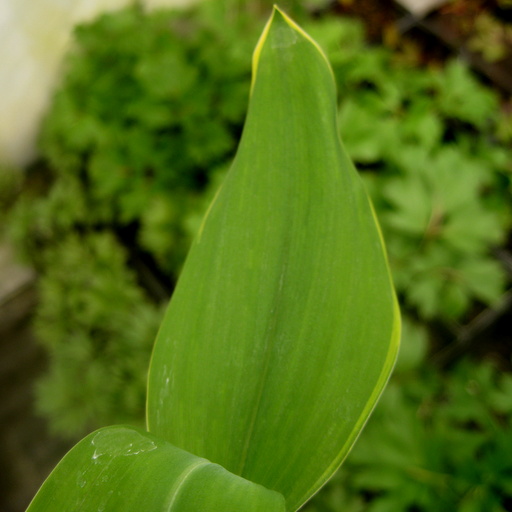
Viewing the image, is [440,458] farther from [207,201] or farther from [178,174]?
[178,174]

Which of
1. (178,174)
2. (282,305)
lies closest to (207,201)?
(178,174)

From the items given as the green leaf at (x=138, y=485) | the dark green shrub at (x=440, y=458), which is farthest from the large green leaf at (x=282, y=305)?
the dark green shrub at (x=440, y=458)

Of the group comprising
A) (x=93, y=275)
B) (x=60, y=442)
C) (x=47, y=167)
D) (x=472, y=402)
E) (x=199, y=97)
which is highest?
(x=199, y=97)

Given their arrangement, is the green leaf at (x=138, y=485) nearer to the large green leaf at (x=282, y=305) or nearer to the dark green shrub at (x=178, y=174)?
the large green leaf at (x=282, y=305)

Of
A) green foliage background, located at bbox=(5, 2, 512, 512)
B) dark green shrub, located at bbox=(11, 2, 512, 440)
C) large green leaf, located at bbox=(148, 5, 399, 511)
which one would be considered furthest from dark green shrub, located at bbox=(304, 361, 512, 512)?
large green leaf, located at bbox=(148, 5, 399, 511)

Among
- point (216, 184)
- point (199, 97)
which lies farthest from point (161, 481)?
point (199, 97)

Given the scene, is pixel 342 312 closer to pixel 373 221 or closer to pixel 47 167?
pixel 373 221
